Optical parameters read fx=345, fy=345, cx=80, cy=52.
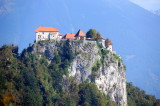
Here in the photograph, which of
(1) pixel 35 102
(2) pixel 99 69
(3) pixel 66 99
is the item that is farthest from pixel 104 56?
(1) pixel 35 102

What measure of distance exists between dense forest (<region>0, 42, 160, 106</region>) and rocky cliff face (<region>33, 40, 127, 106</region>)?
4.72ft

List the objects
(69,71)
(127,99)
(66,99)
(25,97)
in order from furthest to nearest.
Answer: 1. (127,99)
2. (69,71)
3. (66,99)
4. (25,97)

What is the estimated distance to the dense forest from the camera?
73175 millimetres

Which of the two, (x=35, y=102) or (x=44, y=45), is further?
(x=44, y=45)

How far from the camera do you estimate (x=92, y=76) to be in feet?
279

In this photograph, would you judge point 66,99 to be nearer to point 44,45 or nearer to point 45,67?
point 45,67

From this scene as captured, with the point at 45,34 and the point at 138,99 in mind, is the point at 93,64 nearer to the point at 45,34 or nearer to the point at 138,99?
the point at 45,34

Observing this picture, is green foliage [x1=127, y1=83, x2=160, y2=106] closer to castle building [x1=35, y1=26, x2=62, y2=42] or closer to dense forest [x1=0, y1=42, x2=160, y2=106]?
dense forest [x1=0, y1=42, x2=160, y2=106]

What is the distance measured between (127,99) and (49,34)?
96.0 ft

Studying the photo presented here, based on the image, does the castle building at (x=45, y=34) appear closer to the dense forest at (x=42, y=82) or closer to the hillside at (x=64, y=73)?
the hillside at (x=64, y=73)

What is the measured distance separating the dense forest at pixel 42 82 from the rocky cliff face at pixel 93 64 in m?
1.44

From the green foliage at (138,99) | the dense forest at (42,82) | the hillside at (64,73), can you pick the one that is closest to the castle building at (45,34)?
the hillside at (64,73)

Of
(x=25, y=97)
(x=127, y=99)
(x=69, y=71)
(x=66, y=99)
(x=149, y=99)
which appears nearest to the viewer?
(x=25, y=97)

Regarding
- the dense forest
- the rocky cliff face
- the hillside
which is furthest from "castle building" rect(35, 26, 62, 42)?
the dense forest
